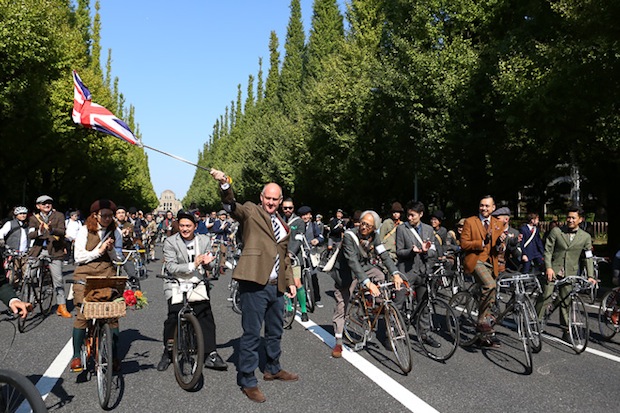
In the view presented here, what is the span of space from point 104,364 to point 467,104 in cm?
1728

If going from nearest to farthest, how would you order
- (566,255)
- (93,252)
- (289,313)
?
1. (93,252)
2. (566,255)
3. (289,313)

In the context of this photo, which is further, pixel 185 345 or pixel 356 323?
pixel 356 323

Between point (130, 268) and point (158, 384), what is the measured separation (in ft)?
15.5

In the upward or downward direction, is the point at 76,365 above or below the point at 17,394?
below

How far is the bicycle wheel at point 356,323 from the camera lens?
21.9ft

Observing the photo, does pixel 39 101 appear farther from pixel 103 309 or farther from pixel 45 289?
pixel 103 309

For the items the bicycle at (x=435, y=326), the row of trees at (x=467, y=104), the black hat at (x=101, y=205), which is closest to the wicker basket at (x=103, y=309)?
the black hat at (x=101, y=205)

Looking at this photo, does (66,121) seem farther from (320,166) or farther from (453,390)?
(453,390)

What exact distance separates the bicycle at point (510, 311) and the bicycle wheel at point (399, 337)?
104cm

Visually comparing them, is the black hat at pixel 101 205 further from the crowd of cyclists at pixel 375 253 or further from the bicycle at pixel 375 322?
the bicycle at pixel 375 322

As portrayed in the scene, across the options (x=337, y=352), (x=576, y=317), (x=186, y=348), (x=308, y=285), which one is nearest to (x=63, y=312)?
(x=308, y=285)

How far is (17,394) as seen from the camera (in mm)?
3074

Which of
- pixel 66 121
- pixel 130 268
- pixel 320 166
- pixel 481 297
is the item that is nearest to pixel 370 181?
pixel 320 166

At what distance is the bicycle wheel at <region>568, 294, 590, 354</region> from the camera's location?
6793mm
